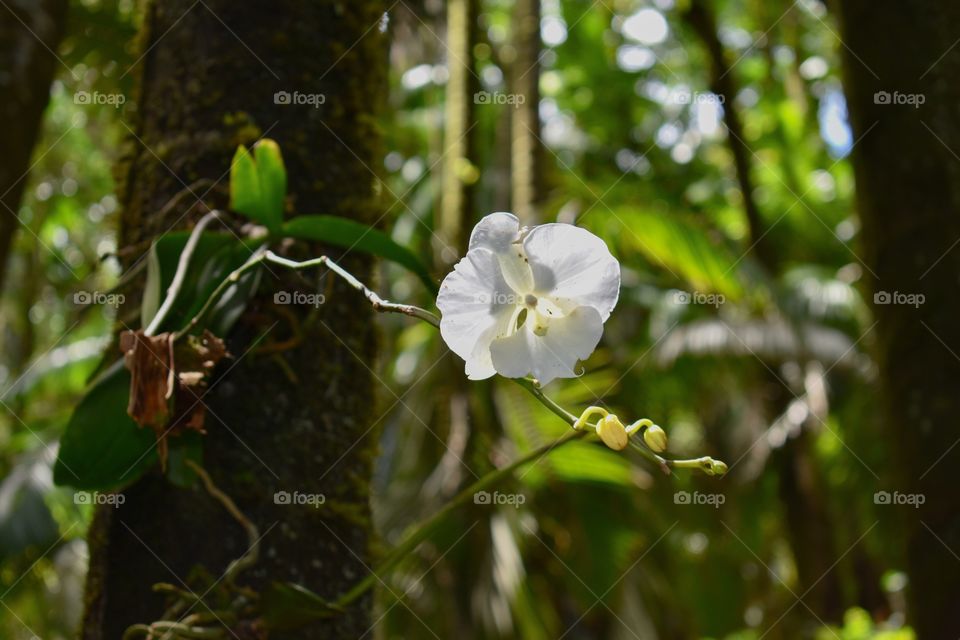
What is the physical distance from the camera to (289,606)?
0.79m

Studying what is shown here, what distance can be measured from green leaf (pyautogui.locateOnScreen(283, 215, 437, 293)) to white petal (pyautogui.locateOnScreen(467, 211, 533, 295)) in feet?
0.65

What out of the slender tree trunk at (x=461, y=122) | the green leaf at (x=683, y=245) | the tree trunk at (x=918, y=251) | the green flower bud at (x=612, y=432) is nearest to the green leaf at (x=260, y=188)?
the green flower bud at (x=612, y=432)

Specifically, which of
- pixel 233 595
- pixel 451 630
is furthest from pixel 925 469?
pixel 451 630

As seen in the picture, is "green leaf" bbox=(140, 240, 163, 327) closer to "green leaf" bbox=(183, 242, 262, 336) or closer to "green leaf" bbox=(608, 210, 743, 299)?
"green leaf" bbox=(183, 242, 262, 336)

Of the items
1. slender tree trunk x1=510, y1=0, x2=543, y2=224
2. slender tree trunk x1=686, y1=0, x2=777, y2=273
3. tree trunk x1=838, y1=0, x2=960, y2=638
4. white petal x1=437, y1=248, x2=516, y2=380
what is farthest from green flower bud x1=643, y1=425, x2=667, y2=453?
slender tree trunk x1=686, y1=0, x2=777, y2=273

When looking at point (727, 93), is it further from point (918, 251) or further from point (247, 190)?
point (247, 190)

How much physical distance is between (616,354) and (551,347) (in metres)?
4.48

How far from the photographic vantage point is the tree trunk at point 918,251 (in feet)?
4.50

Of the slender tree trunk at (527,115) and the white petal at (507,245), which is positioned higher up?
the slender tree trunk at (527,115)

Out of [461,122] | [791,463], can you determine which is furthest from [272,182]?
[791,463]

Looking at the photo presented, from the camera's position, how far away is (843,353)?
4441 mm

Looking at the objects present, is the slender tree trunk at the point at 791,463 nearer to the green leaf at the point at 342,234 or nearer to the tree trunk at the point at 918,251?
the tree trunk at the point at 918,251

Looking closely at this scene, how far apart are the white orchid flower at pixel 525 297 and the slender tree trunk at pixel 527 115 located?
2.78 metres

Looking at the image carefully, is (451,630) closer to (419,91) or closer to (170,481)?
(170,481)
